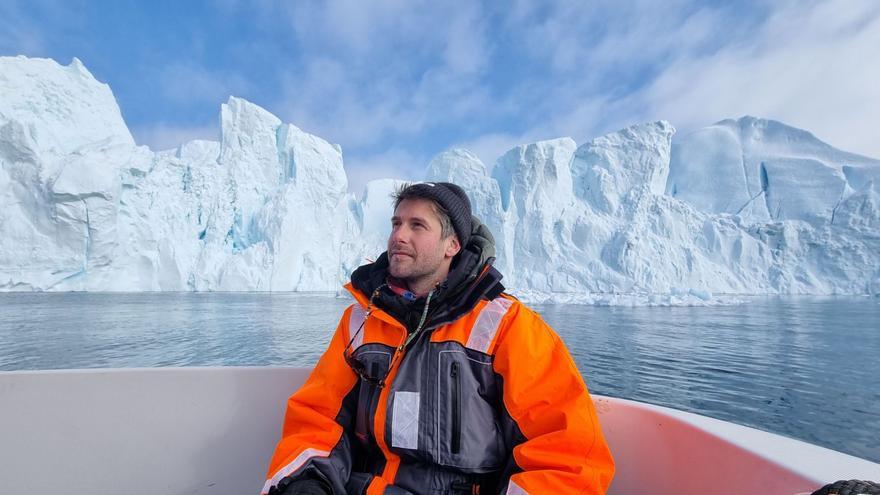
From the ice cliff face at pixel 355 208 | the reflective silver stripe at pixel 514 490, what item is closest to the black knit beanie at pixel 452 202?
the reflective silver stripe at pixel 514 490

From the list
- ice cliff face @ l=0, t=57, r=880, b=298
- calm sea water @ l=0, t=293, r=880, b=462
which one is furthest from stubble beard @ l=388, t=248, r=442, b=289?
ice cliff face @ l=0, t=57, r=880, b=298

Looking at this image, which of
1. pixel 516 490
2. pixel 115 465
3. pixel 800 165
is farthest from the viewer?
pixel 800 165

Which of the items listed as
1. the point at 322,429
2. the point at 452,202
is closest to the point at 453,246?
the point at 452,202

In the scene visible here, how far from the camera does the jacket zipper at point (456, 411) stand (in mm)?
874

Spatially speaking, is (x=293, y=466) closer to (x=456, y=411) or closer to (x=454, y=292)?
(x=456, y=411)

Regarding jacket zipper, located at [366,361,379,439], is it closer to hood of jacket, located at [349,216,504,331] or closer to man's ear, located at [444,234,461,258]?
hood of jacket, located at [349,216,504,331]

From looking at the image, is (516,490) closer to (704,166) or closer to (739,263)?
(739,263)

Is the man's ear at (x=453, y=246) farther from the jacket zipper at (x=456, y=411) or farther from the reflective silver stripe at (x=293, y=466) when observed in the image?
the reflective silver stripe at (x=293, y=466)

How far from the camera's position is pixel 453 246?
42.2 inches

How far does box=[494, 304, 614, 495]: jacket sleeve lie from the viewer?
0.75m

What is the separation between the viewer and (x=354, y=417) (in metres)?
1.04

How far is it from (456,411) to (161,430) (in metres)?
1.10

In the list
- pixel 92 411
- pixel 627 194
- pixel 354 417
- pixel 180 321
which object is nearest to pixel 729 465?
pixel 354 417

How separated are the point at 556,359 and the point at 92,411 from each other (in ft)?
4.84
